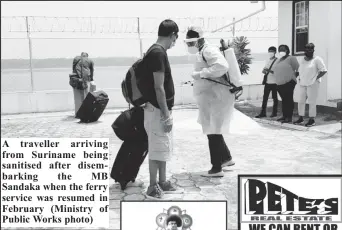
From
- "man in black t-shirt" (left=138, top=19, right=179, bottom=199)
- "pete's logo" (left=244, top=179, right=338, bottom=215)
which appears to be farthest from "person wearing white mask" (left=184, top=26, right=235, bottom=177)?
"pete's logo" (left=244, top=179, right=338, bottom=215)

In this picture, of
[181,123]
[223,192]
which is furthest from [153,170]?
[181,123]

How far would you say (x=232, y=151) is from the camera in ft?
15.8

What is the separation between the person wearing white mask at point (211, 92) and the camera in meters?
3.50

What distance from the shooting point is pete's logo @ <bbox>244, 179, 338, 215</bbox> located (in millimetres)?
2057

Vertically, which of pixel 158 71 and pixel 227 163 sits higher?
pixel 158 71

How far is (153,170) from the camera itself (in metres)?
3.22

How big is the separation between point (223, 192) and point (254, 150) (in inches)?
62.5

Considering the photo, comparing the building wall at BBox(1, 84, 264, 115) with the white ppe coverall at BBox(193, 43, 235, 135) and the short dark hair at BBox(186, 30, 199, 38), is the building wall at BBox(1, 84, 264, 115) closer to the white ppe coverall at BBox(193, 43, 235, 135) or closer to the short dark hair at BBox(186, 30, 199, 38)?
the white ppe coverall at BBox(193, 43, 235, 135)

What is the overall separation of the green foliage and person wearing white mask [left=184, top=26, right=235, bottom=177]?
4926mm

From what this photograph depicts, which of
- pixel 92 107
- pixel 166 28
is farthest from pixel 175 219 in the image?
pixel 92 107

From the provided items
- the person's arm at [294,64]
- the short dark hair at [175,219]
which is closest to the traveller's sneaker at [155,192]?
the short dark hair at [175,219]

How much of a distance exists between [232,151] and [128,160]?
5.99 ft

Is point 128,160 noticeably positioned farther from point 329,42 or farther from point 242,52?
point 242,52

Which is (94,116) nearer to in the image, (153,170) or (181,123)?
(181,123)
